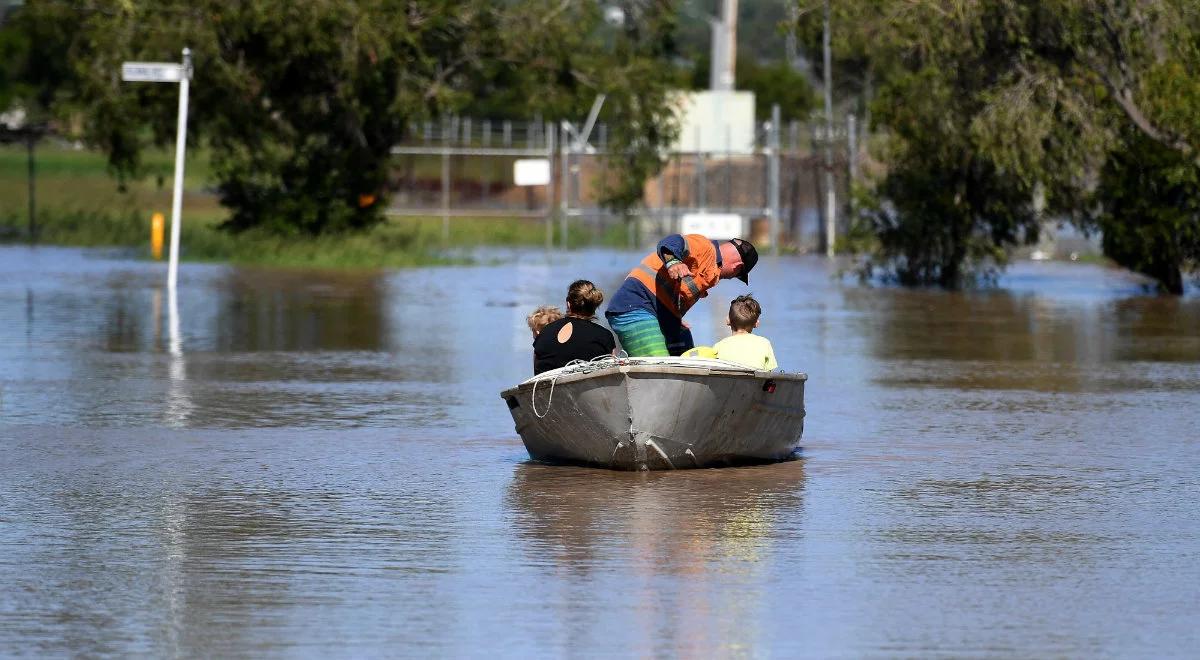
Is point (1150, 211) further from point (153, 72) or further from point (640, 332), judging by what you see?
point (640, 332)

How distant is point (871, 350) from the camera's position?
885 inches

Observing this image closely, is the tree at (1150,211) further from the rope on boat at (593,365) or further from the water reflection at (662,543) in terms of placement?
the rope on boat at (593,365)

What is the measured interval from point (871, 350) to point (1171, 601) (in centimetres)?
1346

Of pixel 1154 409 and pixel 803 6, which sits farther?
pixel 803 6

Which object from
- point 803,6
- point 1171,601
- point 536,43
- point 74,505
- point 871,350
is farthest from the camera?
point 536,43

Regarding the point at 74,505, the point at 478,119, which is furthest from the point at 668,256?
the point at 478,119

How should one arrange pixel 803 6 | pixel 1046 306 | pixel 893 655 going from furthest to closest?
pixel 803 6 → pixel 1046 306 → pixel 893 655

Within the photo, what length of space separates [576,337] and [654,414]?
41.1 inches

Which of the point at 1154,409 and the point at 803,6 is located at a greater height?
the point at 803,6

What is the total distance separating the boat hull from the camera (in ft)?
40.5

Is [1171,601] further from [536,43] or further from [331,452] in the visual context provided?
[536,43]

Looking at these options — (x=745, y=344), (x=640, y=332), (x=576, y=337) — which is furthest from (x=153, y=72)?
(x=745, y=344)

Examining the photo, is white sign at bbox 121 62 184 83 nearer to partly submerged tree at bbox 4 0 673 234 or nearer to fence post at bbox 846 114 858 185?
partly submerged tree at bbox 4 0 673 234

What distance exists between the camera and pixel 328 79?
1532 inches
